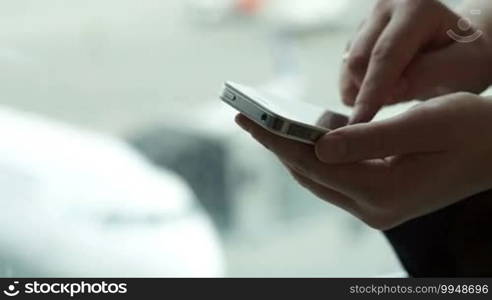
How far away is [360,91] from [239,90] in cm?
18

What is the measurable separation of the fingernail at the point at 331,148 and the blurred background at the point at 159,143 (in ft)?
1.28

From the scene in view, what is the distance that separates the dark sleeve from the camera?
75cm

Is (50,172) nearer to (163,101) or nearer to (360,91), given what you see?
(163,101)

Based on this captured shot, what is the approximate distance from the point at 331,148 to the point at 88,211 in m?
0.44

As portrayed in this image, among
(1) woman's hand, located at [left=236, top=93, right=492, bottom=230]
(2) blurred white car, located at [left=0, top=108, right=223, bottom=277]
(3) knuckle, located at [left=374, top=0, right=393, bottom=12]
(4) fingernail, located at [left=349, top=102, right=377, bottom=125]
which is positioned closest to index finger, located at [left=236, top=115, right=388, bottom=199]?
(1) woman's hand, located at [left=236, top=93, right=492, bottom=230]

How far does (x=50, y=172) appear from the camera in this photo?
3.03 ft

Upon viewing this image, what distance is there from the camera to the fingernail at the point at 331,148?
60 centimetres

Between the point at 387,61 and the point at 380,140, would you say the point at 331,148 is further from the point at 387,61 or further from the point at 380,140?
the point at 387,61

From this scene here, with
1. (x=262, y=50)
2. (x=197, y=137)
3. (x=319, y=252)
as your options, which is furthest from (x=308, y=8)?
(x=319, y=252)

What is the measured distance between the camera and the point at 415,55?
81 cm
